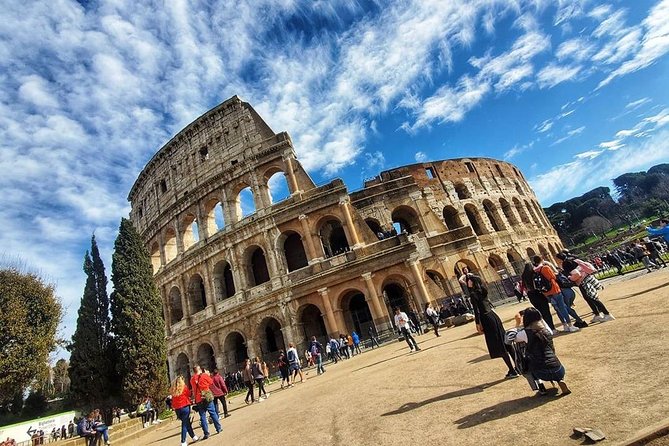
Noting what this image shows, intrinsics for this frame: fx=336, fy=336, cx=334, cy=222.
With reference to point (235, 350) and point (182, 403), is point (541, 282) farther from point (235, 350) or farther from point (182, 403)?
point (235, 350)

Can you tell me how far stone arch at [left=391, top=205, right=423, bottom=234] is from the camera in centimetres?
2327

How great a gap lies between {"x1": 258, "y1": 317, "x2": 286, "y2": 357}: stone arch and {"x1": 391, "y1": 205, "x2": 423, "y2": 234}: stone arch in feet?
35.5

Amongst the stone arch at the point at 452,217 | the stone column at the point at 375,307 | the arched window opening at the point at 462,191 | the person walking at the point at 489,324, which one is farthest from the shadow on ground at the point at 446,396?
the arched window opening at the point at 462,191

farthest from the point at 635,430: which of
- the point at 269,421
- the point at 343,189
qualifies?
the point at 343,189

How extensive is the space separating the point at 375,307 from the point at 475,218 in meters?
15.5

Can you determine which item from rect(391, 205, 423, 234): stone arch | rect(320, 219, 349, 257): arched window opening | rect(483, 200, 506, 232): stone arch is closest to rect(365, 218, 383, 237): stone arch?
rect(391, 205, 423, 234): stone arch

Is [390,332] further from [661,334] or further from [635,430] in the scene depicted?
[635,430]

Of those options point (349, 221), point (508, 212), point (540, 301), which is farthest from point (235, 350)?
point (508, 212)

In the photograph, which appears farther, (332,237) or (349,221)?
(332,237)

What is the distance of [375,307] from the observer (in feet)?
61.3

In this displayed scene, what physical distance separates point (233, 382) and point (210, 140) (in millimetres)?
17004

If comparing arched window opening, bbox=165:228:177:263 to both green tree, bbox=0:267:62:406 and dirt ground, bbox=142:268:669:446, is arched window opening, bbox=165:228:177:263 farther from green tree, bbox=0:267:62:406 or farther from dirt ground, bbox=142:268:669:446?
dirt ground, bbox=142:268:669:446

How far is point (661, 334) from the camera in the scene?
4.24m

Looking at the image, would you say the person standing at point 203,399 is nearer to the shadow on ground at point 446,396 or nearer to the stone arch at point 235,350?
the shadow on ground at point 446,396
